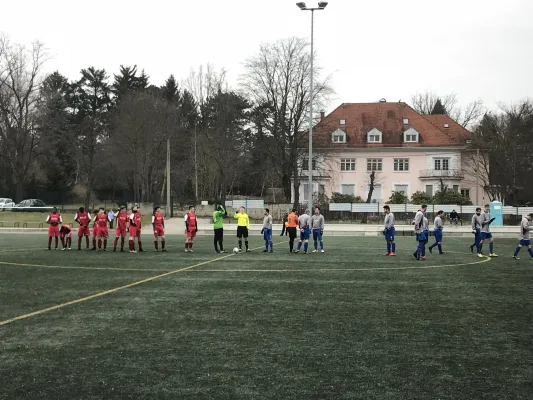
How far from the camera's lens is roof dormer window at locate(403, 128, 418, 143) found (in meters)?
66.7

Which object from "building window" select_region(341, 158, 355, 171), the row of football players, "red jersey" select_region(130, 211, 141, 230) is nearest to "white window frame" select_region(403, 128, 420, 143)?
"building window" select_region(341, 158, 355, 171)

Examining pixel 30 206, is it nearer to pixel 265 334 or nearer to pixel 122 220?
pixel 122 220

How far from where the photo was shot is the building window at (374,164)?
67.4 meters

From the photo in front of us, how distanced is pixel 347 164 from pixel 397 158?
6065 millimetres

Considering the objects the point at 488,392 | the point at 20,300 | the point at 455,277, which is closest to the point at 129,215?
the point at 20,300

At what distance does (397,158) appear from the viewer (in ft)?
220

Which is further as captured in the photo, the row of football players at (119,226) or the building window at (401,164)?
the building window at (401,164)

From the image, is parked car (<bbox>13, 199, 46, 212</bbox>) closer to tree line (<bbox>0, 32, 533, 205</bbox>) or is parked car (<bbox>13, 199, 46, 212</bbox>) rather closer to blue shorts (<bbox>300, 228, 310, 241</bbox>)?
tree line (<bbox>0, 32, 533, 205</bbox>)

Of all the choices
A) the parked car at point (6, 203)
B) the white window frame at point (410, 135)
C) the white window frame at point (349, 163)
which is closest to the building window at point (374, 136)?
the white window frame at point (410, 135)

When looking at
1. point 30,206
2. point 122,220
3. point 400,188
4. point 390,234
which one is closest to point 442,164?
point 400,188

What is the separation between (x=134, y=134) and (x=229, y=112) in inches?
428

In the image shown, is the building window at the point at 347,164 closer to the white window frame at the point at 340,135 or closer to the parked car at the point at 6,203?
the white window frame at the point at 340,135

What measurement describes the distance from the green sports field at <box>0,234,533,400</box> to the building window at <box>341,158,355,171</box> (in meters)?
53.0

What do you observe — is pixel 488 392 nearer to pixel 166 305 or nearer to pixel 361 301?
pixel 361 301
